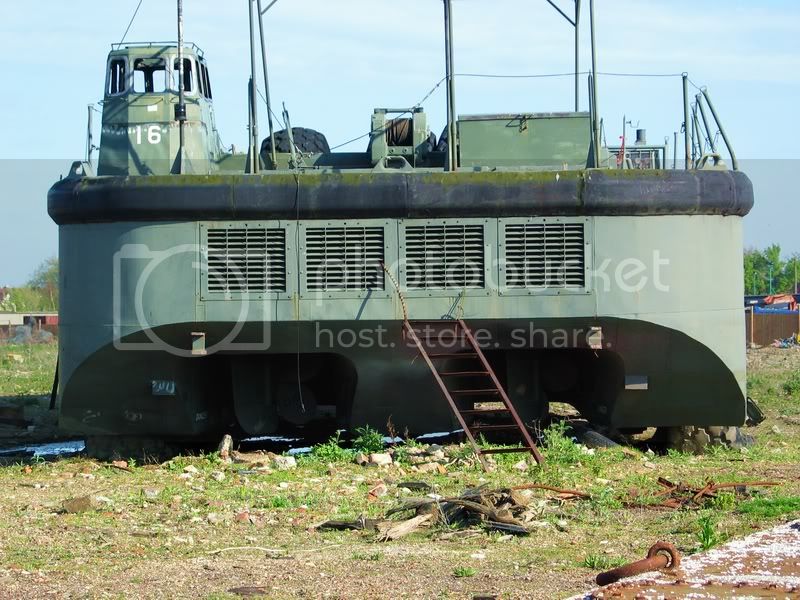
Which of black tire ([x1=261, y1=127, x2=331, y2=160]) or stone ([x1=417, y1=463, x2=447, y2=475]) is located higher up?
black tire ([x1=261, y1=127, x2=331, y2=160])

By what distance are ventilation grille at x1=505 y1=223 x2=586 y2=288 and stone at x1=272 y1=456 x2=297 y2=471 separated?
235cm

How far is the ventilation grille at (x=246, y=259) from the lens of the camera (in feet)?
32.7

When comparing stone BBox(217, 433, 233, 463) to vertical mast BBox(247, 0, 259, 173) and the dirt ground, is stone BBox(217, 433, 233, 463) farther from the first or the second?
vertical mast BBox(247, 0, 259, 173)

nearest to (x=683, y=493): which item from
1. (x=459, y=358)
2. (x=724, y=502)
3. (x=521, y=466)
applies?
(x=724, y=502)

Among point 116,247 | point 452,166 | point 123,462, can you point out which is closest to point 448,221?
point 452,166

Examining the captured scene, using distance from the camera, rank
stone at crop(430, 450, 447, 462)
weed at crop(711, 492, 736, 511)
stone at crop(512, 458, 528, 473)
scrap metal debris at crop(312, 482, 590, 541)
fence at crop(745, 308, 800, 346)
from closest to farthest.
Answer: scrap metal debris at crop(312, 482, 590, 541) → weed at crop(711, 492, 736, 511) → stone at crop(512, 458, 528, 473) → stone at crop(430, 450, 447, 462) → fence at crop(745, 308, 800, 346)

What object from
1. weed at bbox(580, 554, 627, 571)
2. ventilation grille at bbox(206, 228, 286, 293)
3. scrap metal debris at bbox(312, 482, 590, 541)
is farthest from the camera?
ventilation grille at bbox(206, 228, 286, 293)

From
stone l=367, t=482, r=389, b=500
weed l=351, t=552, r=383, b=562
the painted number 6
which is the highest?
the painted number 6

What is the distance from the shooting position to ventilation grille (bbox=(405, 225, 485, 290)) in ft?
32.6

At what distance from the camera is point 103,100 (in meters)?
11.1

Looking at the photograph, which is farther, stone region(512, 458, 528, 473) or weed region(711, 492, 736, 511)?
stone region(512, 458, 528, 473)

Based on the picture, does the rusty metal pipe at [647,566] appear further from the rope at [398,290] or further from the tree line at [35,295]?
the tree line at [35,295]

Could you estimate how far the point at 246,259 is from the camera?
393 inches

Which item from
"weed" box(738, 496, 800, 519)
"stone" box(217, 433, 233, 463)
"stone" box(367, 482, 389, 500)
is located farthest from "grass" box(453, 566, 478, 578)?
"stone" box(217, 433, 233, 463)
